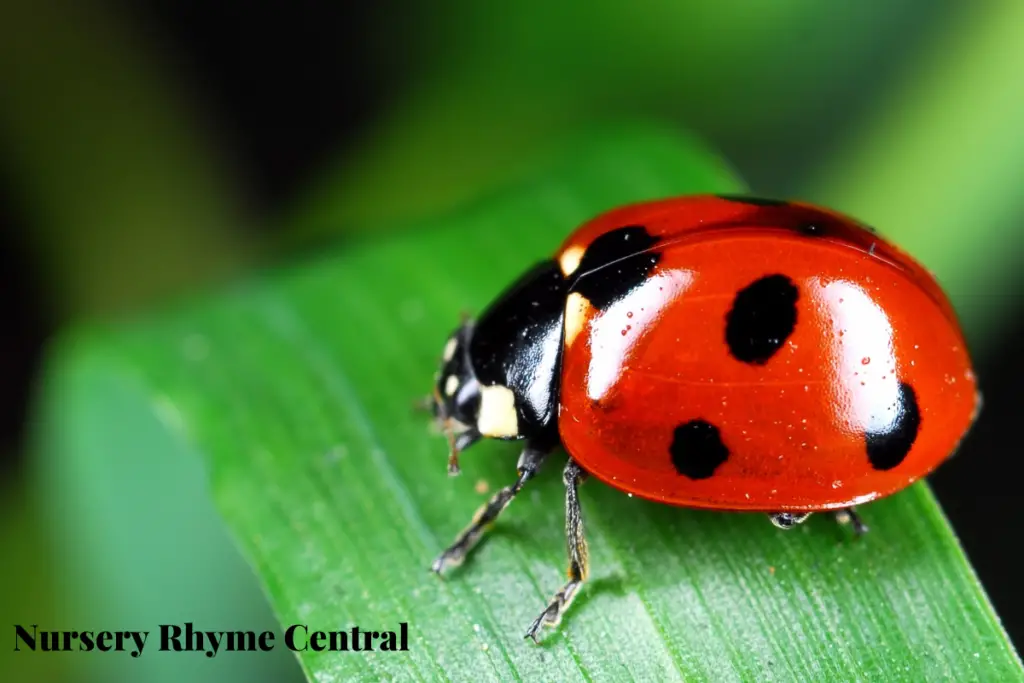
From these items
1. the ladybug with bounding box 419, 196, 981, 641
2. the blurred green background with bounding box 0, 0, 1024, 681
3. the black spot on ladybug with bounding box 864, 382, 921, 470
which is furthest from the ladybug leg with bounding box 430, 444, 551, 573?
the blurred green background with bounding box 0, 0, 1024, 681

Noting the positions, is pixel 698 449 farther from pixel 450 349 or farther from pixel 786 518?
pixel 450 349

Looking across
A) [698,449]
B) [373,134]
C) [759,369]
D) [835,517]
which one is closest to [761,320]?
[759,369]

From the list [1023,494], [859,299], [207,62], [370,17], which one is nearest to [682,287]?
[859,299]

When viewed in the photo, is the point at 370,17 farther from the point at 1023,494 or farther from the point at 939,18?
the point at 1023,494

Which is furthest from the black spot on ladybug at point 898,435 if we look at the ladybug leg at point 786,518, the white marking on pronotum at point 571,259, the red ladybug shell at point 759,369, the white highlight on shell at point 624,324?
the white marking on pronotum at point 571,259

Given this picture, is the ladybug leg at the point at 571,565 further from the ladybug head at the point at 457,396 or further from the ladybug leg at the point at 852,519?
the ladybug leg at the point at 852,519

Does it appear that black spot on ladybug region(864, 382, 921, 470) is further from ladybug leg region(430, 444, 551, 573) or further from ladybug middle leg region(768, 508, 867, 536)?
ladybug leg region(430, 444, 551, 573)
